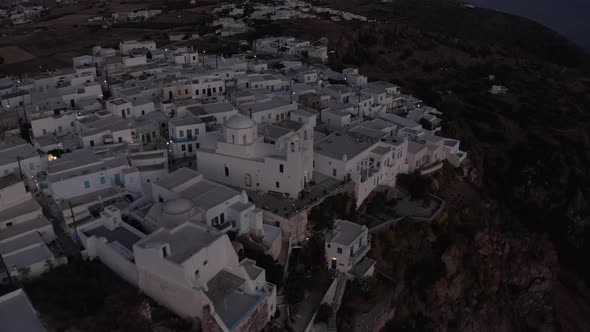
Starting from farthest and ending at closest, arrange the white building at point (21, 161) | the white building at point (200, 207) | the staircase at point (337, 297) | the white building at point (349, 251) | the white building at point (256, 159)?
the white building at point (21, 161)
the white building at point (256, 159)
the white building at point (349, 251)
the staircase at point (337, 297)
the white building at point (200, 207)

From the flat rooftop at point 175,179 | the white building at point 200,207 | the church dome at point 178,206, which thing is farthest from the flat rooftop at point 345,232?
the flat rooftop at point 175,179

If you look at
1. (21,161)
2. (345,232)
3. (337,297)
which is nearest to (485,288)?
(345,232)

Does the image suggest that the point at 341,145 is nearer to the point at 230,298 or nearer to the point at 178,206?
the point at 178,206

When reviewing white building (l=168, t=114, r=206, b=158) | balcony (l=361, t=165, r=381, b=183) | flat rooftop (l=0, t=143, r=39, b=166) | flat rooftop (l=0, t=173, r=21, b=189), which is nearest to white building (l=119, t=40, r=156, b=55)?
white building (l=168, t=114, r=206, b=158)

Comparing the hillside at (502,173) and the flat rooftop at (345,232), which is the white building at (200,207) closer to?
the flat rooftop at (345,232)

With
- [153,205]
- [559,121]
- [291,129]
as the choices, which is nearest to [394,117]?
[291,129]
